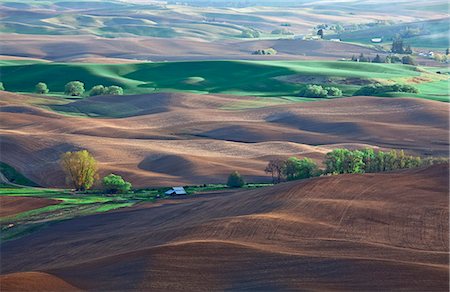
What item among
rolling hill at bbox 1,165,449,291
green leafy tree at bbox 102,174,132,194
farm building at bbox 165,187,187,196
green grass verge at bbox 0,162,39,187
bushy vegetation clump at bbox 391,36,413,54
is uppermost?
bushy vegetation clump at bbox 391,36,413,54

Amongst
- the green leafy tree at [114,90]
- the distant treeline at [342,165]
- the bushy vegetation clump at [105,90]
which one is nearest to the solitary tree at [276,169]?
the distant treeline at [342,165]

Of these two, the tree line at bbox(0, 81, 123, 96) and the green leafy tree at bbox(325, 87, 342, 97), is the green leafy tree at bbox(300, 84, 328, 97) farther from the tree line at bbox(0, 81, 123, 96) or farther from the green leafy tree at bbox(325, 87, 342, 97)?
the tree line at bbox(0, 81, 123, 96)

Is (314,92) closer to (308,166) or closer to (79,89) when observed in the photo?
(79,89)

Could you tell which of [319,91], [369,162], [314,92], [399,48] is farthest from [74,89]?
[399,48]

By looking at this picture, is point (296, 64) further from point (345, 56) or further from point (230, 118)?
point (230, 118)

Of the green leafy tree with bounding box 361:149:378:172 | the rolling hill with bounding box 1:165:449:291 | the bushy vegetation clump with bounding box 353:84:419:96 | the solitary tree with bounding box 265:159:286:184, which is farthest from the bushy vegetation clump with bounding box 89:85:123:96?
the rolling hill with bounding box 1:165:449:291
